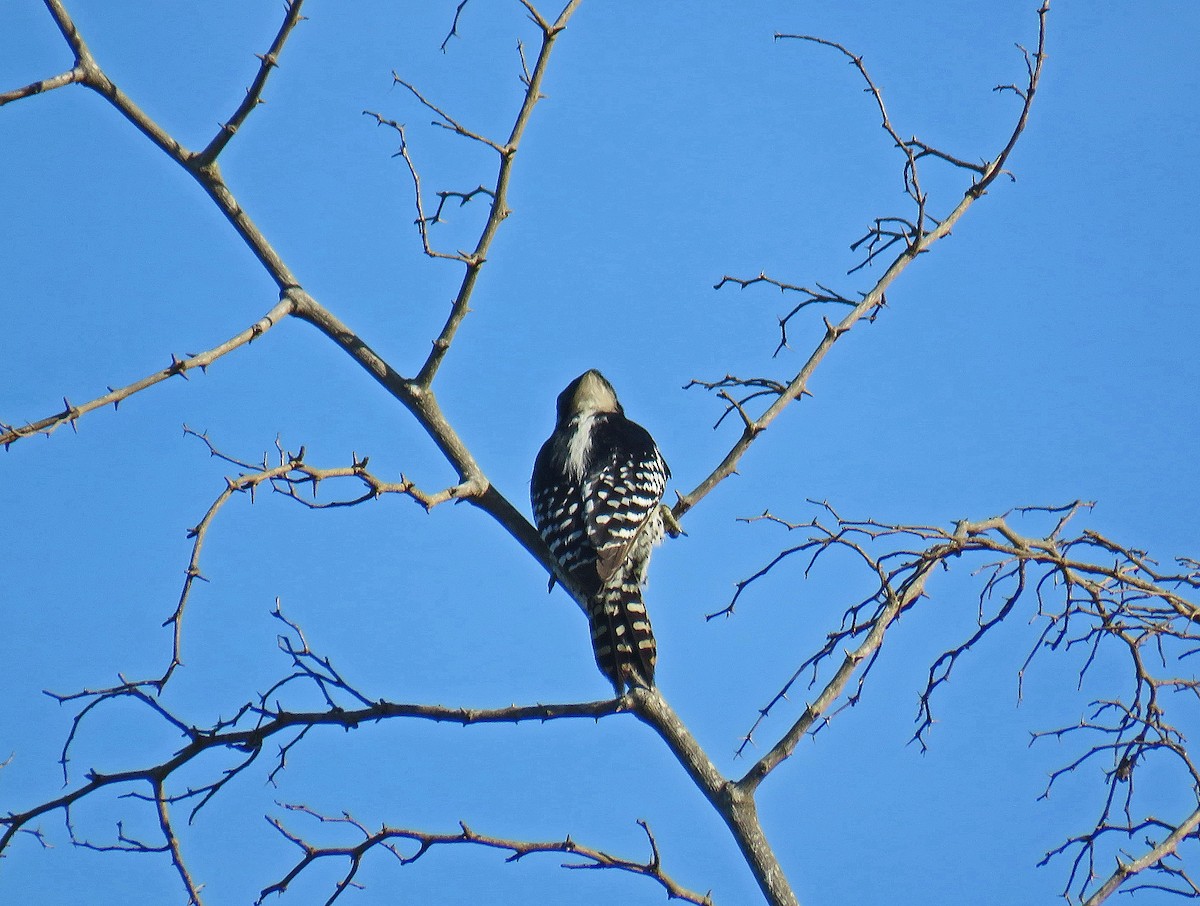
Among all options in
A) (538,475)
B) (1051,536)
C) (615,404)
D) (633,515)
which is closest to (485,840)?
(1051,536)

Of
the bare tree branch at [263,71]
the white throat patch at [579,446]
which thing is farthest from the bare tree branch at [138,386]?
the white throat patch at [579,446]

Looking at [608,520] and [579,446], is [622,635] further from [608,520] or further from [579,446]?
[579,446]

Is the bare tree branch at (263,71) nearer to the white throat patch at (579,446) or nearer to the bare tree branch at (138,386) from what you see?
the bare tree branch at (138,386)

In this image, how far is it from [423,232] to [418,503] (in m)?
0.87

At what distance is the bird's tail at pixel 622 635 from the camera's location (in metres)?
4.64

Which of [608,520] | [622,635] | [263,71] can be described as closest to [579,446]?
[608,520]

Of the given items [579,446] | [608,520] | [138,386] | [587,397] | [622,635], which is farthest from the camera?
[587,397]

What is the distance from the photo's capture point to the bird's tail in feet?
15.2

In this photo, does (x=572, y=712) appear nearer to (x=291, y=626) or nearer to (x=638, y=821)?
(x=638, y=821)

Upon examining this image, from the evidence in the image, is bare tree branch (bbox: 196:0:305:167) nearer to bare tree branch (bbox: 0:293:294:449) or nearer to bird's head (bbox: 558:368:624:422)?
bare tree branch (bbox: 0:293:294:449)

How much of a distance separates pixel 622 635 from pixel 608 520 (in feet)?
1.95

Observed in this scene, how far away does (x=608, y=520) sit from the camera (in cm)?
518

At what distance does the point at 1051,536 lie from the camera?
3598 mm

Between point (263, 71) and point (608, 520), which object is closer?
point (263, 71)
